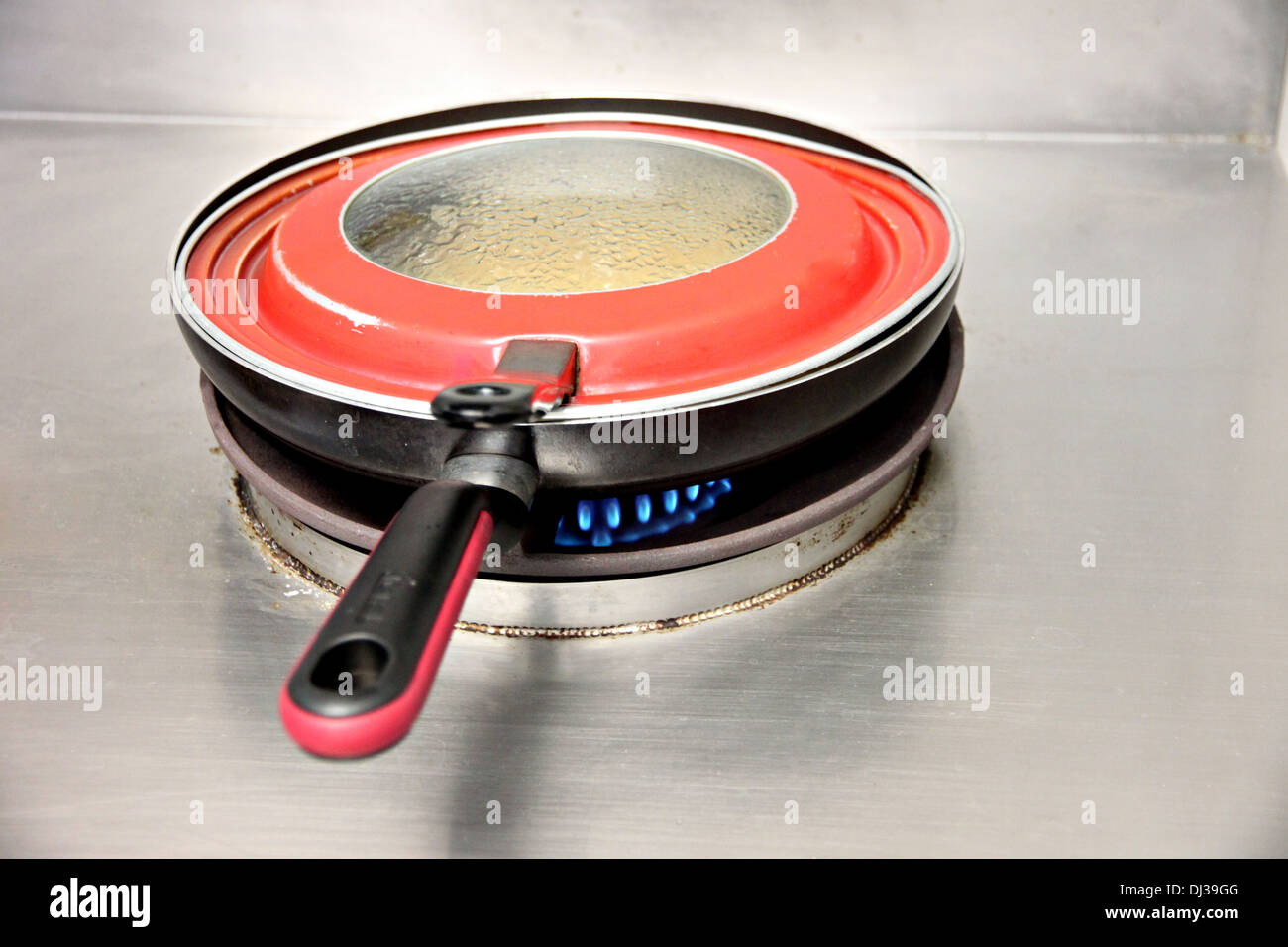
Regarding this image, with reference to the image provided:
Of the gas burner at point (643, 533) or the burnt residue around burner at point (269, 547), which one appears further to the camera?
the burnt residue around burner at point (269, 547)

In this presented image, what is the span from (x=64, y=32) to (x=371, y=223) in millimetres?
1221

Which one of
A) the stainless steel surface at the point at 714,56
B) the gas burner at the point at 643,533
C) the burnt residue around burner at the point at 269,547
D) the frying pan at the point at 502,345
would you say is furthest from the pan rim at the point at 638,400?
the stainless steel surface at the point at 714,56

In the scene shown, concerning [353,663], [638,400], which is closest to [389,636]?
[353,663]

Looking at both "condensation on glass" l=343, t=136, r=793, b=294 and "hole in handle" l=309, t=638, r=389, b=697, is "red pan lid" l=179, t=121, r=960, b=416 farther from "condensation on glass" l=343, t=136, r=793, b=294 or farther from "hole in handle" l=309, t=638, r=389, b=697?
"hole in handle" l=309, t=638, r=389, b=697

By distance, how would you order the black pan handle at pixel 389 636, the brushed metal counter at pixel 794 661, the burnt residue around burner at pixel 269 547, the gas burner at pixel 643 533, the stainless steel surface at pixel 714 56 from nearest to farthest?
the black pan handle at pixel 389 636, the brushed metal counter at pixel 794 661, the gas burner at pixel 643 533, the burnt residue around burner at pixel 269 547, the stainless steel surface at pixel 714 56

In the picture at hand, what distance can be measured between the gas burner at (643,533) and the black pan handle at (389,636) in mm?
160

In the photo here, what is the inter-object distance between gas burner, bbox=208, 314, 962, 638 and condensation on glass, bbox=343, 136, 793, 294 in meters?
0.18

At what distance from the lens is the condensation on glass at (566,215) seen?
93 cm

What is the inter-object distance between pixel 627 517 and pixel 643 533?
0.02 m

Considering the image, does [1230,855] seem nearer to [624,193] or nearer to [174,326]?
[624,193]

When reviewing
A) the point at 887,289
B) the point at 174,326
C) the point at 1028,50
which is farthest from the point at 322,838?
the point at 1028,50

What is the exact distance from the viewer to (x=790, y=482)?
3.11ft

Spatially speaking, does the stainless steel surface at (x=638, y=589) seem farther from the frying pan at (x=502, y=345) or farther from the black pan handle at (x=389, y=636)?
the black pan handle at (x=389, y=636)

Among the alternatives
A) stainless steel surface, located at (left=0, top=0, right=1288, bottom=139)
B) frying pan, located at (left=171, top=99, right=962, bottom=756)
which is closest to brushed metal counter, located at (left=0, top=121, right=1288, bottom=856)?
frying pan, located at (left=171, top=99, right=962, bottom=756)
